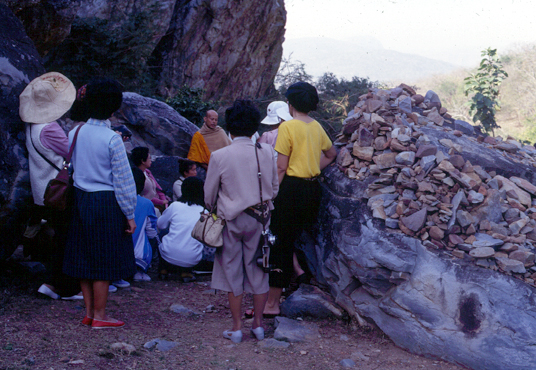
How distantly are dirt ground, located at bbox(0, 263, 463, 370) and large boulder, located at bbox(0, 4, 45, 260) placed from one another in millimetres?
505

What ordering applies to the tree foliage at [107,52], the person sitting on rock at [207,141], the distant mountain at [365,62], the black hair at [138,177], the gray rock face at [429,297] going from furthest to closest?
the distant mountain at [365,62], the tree foliage at [107,52], the person sitting on rock at [207,141], the black hair at [138,177], the gray rock face at [429,297]

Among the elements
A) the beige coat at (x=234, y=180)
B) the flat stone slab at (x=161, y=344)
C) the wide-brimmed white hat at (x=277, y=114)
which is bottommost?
the flat stone slab at (x=161, y=344)

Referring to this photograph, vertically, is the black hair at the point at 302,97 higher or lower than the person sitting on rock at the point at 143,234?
higher

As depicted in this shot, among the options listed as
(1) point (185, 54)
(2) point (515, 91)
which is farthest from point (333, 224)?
(2) point (515, 91)

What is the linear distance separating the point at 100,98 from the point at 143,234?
1849mm

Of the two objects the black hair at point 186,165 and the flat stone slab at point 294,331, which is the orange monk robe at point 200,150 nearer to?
the black hair at point 186,165

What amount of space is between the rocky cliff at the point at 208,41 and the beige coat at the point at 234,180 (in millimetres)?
7708

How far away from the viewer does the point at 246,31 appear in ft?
46.1

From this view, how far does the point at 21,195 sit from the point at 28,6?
2603 millimetres

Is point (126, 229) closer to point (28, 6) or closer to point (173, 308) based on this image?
point (173, 308)

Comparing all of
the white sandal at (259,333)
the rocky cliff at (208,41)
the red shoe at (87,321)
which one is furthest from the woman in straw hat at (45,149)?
the rocky cliff at (208,41)

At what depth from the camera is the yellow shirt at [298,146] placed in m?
3.53

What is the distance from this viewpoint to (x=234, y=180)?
3.02 metres

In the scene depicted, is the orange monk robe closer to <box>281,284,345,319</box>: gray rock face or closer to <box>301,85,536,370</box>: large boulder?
<box>301,85,536,370</box>: large boulder
